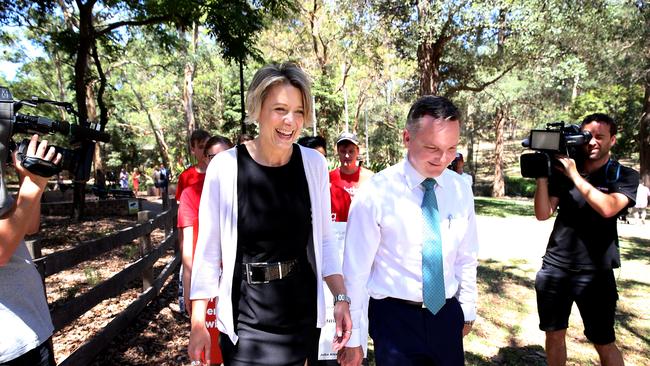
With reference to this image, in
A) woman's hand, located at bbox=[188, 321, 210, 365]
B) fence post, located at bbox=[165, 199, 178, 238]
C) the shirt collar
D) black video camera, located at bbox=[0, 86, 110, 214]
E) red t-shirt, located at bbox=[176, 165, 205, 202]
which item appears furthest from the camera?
fence post, located at bbox=[165, 199, 178, 238]

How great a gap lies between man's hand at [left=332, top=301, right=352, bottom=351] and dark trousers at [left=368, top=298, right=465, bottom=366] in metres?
0.20

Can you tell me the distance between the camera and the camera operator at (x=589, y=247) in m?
2.86

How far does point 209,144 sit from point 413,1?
10.6 m

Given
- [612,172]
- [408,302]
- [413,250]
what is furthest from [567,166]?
[408,302]

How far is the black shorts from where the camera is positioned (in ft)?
9.41

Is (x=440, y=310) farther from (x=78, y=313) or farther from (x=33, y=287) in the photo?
(x=78, y=313)

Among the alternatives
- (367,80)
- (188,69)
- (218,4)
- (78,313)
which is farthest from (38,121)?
(367,80)

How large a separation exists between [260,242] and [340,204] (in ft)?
7.30

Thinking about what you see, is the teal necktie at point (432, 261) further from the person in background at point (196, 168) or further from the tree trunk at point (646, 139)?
the tree trunk at point (646, 139)

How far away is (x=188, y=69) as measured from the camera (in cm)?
2558

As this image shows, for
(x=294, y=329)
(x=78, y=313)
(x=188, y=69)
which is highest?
(x=188, y=69)

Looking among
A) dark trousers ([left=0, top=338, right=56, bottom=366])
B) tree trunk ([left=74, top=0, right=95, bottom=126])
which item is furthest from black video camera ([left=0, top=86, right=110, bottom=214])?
tree trunk ([left=74, top=0, right=95, bottom=126])

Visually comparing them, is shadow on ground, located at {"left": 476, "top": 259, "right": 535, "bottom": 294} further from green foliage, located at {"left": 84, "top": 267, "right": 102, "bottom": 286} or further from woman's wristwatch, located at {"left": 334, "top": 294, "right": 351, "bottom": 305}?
green foliage, located at {"left": 84, "top": 267, "right": 102, "bottom": 286}

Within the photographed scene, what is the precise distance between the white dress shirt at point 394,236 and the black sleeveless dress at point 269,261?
287mm
